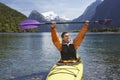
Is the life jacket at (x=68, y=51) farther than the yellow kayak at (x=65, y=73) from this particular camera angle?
Yes

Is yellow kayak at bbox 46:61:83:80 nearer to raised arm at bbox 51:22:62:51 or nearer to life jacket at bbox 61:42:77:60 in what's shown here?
life jacket at bbox 61:42:77:60

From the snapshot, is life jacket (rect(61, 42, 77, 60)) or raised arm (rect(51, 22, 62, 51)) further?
raised arm (rect(51, 22, 62, 51))

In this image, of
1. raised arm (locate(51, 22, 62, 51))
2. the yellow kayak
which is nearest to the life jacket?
raised arm (locate(51, 22, 62, 51))

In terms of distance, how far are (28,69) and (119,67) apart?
880 cm

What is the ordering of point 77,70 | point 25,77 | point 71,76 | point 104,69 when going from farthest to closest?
point 104,69 < point 25,77 < point 77,70 < point 71,76

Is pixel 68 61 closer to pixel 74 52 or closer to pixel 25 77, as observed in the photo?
pixel 74 52

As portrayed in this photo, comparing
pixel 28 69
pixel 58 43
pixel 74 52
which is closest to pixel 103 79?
pixel 74 52

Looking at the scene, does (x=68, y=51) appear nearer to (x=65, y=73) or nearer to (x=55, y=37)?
(x=55, y=37)

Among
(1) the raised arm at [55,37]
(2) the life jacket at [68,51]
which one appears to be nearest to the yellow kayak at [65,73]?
(2) the life jacket at [68,51]

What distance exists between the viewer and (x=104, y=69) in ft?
78.2

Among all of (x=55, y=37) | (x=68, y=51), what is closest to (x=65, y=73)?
(x=68, y=51)

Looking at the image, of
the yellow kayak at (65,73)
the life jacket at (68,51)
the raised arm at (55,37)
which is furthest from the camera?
the raised arm at (55,37)

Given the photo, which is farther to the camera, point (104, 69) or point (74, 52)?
point (104, 69)

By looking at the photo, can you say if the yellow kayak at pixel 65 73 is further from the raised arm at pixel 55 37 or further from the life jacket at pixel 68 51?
the raised arm at pixel 55 37
